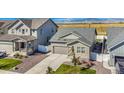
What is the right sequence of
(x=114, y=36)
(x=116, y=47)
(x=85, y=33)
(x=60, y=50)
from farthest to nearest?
(x=60, y=50), (x=85, y=33), (x=114, y=36), (x=116, y=47)

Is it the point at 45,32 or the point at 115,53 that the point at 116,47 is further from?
the point at 45,32

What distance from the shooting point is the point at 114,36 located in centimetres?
698

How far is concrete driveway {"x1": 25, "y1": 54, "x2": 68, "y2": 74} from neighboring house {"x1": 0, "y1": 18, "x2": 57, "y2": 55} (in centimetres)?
53

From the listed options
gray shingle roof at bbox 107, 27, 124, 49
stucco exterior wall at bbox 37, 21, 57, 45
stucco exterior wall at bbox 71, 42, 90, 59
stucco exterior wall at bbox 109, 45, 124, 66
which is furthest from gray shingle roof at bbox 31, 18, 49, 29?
stucco exterior wall at bbox 109, 45, 124, 66

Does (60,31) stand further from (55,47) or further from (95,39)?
(95,39)

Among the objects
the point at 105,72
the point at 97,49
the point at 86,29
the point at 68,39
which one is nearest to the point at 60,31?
the point at 68,39

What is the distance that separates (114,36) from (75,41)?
1272 mm

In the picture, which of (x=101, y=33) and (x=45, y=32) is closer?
(x=101, y=33)

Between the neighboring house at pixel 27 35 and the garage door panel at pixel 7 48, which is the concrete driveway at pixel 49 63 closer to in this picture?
the neighboring house at pixel 27 35

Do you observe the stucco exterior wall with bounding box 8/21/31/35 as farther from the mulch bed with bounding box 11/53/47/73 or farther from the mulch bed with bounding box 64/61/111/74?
the mulch bed with bounding box 64/61/111/74

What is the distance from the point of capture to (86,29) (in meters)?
7.12

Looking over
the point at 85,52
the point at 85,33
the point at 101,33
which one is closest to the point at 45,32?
the point at 85,33

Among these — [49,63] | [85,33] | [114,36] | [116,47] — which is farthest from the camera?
[49,63]

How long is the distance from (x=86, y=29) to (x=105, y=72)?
1.53 metres
